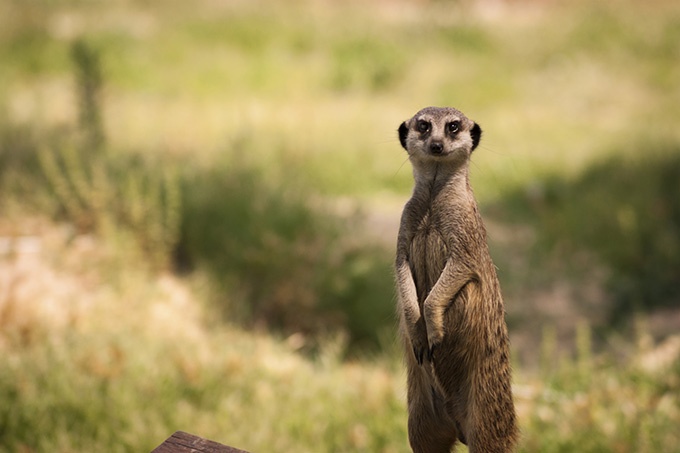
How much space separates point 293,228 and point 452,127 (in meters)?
4.76

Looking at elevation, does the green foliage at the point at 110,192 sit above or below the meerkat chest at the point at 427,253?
below

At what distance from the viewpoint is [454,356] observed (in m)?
1.83

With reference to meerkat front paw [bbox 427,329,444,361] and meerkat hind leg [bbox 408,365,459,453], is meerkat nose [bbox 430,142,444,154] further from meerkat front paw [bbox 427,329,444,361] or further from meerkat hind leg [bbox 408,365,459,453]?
meerkat hind leg [bbox 408,365,459,453]

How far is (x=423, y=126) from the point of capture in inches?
69.5

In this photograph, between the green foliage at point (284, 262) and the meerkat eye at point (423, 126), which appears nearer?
the meerkat eye at point (423, 126)

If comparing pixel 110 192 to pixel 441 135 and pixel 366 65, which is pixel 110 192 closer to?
pixel 441 135

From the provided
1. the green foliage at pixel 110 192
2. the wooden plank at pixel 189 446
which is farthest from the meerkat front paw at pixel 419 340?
the green foliage at pixel 110 192

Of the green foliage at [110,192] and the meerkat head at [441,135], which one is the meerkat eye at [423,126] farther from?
the green foliage at [110,192]

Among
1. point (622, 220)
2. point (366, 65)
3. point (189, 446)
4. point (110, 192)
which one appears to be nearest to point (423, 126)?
point (189, 446)

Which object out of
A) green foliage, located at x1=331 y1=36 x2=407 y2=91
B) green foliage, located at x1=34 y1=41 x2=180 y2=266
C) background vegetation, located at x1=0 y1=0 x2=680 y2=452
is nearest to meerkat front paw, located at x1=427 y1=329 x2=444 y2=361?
background vegetation, located at x1=0 y1=0 x2=680 y2=452

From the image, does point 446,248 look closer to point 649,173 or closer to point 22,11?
point 649,173

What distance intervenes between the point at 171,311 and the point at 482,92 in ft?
26.2

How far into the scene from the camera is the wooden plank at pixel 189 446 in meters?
2.07

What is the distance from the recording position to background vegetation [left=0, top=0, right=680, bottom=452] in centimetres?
423
